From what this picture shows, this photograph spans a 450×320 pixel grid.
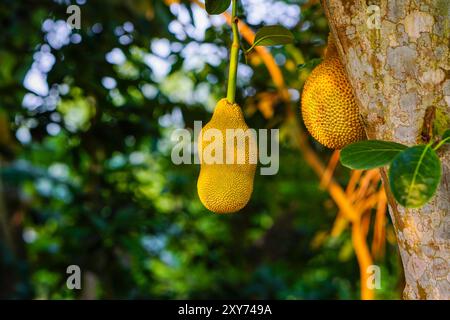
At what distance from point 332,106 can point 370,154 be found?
0.18 m

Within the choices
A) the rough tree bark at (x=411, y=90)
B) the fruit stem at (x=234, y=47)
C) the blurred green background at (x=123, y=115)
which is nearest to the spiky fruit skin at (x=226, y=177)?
the fruit stem at (x=234, y=47)

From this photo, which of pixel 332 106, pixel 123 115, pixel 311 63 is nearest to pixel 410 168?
pixel 332 106

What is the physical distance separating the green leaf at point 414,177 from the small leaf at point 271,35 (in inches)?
10.9

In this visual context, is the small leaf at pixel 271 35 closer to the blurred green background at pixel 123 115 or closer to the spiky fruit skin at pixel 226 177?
the spiky fruit skin at pixel 226 177

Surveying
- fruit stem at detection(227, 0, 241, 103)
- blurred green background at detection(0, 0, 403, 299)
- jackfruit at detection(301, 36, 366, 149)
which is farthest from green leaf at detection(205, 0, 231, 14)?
blurred green background at detection(0, 0, 403, 299)

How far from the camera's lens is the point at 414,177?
0.54 meters

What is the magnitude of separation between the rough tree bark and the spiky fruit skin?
162mm

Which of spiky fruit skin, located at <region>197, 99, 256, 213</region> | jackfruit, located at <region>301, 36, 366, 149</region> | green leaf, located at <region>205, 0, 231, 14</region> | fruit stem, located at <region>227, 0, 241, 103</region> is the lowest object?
spiky fruit skin, located at <region>197, 99, 256, 213</region>

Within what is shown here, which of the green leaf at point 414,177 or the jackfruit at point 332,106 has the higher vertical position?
the jackfruit at point 332,106

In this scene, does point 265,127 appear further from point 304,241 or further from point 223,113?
point 304,241

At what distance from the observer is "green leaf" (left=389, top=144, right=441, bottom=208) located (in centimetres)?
53

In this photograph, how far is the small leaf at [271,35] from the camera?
0.78 m

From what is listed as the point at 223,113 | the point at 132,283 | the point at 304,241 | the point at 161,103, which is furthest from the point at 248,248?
the point at 223,113

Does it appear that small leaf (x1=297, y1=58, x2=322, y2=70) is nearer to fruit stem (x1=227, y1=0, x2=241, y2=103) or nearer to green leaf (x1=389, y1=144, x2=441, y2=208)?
fruit stem (x1=227, y1=0, x2=241, y2=103)
